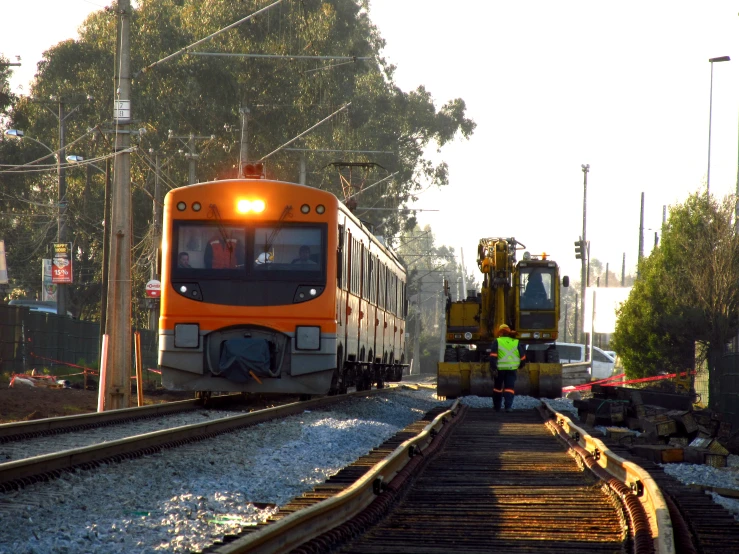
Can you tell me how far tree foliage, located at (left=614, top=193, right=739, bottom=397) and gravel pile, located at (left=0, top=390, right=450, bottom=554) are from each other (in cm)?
2007

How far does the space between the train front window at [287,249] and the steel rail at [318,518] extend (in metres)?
7.58

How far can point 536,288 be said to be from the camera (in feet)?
80.2

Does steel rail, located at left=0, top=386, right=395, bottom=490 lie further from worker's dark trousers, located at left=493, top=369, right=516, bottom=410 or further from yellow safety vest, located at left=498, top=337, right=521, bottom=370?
worker's dark trousers, located at left=493, top=369, right=516, bottom=410

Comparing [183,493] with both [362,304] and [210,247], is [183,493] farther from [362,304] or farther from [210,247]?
[362,304]

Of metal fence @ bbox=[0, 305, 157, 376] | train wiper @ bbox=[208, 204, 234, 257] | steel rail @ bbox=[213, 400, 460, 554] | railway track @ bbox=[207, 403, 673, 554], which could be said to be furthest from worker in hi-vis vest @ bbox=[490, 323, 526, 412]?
metal fence @ bbox=[0, 305, 157, 376]

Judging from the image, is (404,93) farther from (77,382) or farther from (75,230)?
(77,382)

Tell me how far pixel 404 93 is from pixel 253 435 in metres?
51.3

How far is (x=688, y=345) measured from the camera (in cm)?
3244

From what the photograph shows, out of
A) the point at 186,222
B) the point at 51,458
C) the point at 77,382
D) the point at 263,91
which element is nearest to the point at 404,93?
the point at 263,91

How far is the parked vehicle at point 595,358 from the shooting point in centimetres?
5391

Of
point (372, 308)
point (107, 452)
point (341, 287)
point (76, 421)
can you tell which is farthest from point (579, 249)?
point (107, 452)

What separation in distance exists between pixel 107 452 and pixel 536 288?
53.6ft

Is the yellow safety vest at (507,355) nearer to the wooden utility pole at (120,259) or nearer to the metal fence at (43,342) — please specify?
the wooden utility pole at (120,259)

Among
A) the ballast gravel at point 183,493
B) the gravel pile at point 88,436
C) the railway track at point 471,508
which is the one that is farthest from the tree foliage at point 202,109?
the railway track at point 471,508
